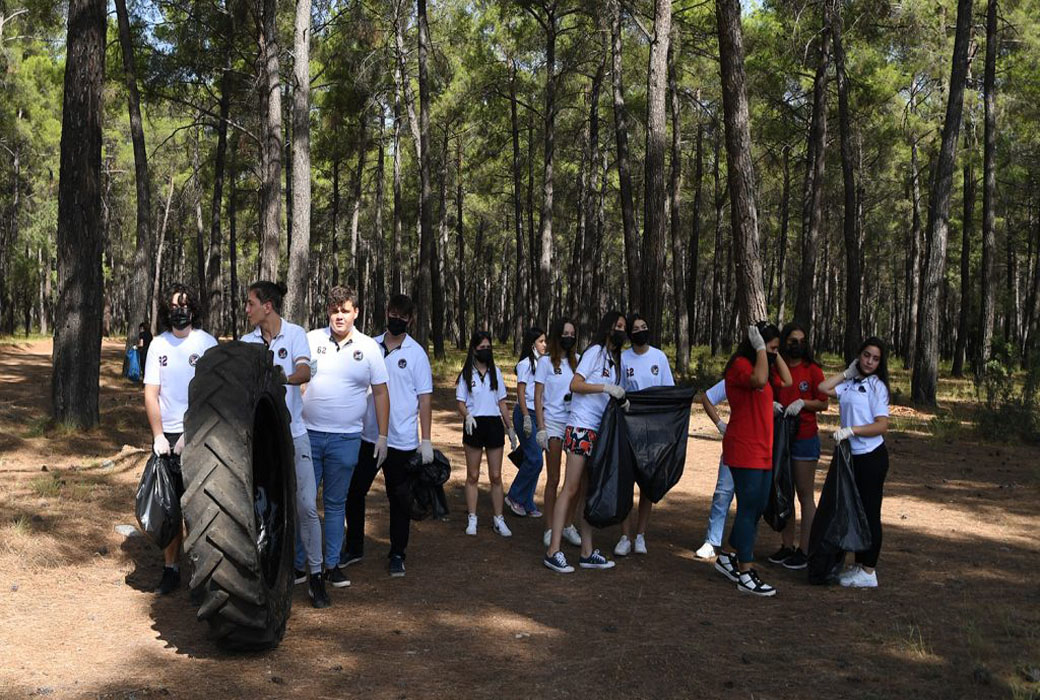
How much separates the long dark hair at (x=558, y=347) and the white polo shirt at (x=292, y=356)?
234 cm

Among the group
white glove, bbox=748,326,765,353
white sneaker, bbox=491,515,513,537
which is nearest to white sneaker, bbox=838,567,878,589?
white glove, bbox=748,326,765,353

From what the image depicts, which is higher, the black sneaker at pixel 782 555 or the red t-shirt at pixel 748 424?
the red t-shirt at pixel 748 424

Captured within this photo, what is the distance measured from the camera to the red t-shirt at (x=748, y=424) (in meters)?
6.21

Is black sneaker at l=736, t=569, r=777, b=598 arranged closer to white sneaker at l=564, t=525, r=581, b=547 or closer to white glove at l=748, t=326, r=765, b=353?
white glove at l=748, t=326, r=765, b=353

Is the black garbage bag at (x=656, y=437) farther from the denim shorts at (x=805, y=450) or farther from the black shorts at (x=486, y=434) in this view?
the black shorts at (x=486, y=434)

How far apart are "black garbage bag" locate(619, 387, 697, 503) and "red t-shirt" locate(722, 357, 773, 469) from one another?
0.65 meters

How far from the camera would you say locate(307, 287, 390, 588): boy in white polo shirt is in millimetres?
5797

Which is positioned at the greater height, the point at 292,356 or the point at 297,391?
the point at 292,356

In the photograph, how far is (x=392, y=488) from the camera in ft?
21.2

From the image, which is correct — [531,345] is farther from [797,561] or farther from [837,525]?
[837,525]

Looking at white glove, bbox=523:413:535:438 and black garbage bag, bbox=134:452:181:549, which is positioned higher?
white glove, bbox=523:413:535:438

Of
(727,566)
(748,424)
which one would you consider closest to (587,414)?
(748,424)

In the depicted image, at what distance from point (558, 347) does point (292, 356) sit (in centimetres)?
248

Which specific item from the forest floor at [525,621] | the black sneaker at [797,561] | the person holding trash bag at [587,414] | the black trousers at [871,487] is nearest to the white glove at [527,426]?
the forest floor at [525,621]
